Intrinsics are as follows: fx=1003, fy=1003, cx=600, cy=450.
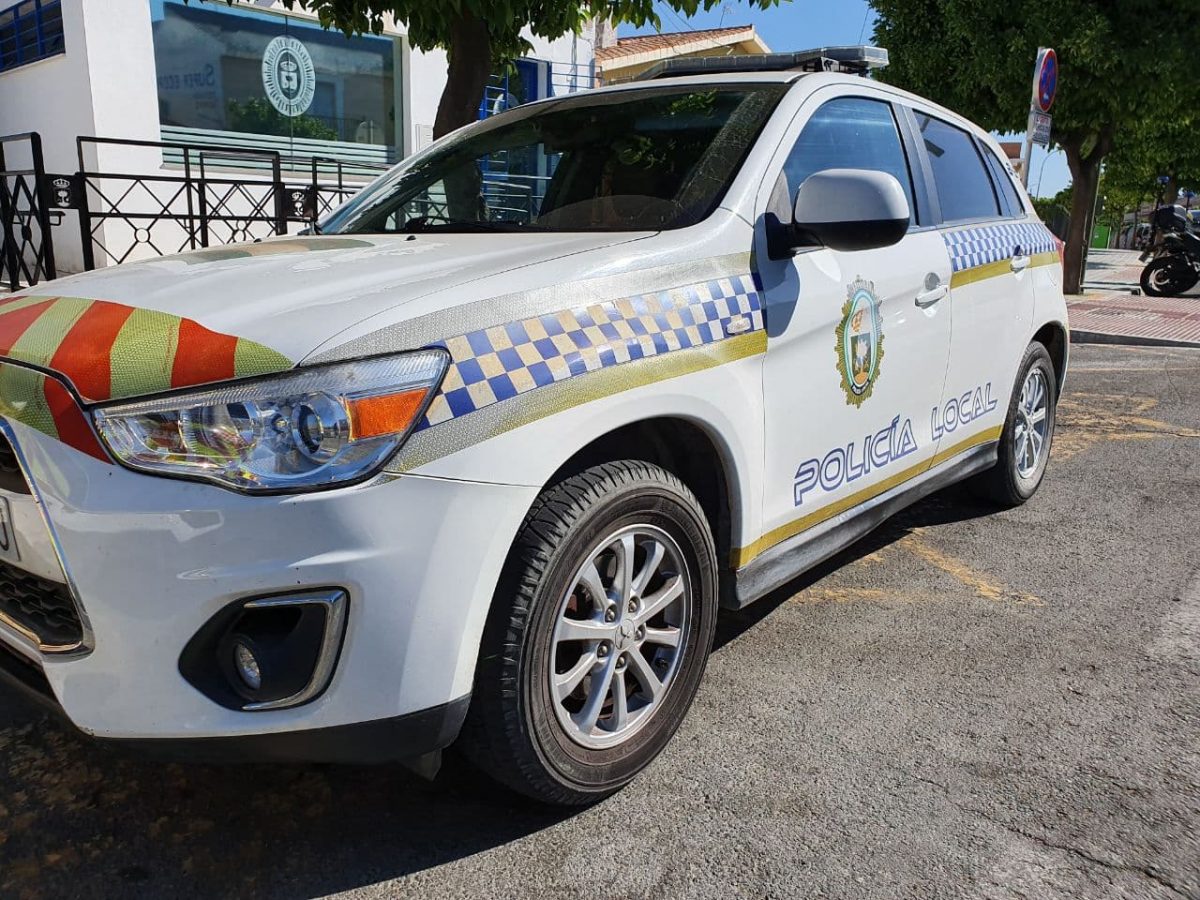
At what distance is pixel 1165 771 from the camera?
2398 mm

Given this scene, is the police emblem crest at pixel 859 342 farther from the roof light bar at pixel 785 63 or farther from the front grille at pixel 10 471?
the front grille at pixel 10 471

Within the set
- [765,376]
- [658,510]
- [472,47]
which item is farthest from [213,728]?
[472,47]

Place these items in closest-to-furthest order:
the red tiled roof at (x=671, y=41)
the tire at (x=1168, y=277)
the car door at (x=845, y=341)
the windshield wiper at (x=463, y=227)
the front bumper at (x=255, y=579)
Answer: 1. the front bumper at (x=255, y=579)
2. the car door at (x=845, y=341)
3. the windshield wiper at (x=463, y=227)
4. the tire at (x=1168, y=277)
5. the red tiled roof at (x=671, y=41)

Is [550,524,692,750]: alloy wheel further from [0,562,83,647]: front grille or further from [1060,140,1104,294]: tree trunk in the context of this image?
[1060,140,1104,294]: tree trunk

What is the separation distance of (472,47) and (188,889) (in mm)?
5159

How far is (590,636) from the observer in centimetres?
215

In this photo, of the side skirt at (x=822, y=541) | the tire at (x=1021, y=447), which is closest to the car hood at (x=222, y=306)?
the side skirt at (x=822, y=541)

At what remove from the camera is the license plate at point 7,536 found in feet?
6.19

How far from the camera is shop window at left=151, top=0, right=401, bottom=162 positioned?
37.5 ft

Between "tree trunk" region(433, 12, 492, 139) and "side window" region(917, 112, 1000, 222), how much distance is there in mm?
3120

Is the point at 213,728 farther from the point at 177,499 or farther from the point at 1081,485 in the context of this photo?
the point at 1081,485

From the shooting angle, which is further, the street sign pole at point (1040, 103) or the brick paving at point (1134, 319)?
the brick paving at point (1134, 319)

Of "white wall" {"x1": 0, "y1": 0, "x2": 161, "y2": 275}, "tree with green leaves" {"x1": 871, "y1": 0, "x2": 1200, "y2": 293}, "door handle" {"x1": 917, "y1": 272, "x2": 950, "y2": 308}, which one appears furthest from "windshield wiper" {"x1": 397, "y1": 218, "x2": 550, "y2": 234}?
"tree with green leaves" {"x1": 871, "y1": 0, "x2": 1200, "y2": 293}

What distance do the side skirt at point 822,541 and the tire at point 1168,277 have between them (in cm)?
1436
